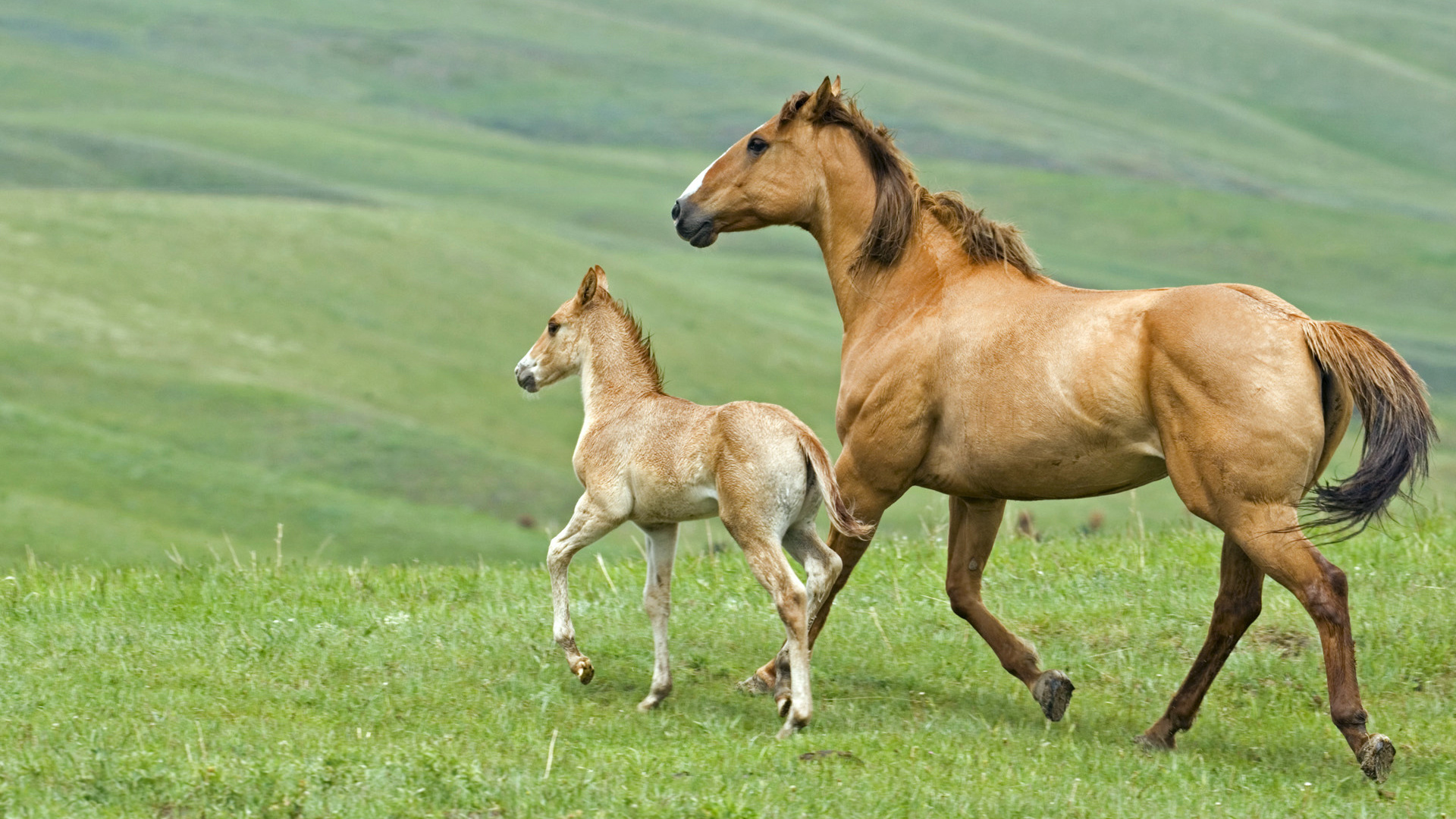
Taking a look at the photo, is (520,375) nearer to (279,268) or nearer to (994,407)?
(994,407)

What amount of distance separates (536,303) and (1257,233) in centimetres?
5206

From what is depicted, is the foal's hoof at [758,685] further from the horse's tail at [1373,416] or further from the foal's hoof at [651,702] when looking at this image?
the horse's tail at [1373,416]

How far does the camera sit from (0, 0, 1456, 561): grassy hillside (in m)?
36.8

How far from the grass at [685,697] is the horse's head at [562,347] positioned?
1458mm

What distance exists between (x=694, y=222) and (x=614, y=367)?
3.41 feet

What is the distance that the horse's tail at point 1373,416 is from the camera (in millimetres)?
6621

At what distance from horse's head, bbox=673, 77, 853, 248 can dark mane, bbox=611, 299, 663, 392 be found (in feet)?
2.16

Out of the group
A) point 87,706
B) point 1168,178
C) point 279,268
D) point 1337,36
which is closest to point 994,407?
point 87,706

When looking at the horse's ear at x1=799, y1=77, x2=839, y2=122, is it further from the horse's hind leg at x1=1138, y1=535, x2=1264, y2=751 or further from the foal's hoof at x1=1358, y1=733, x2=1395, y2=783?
the foal's hoof at x1=1358, y1=733, x2=1395, y2=783

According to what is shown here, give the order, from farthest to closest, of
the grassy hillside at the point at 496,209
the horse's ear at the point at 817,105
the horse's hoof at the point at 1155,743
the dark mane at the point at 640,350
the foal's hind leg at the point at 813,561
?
the grassy hillside at the point at 496,209
the horse's ear at the point at 817,105
the dark mane at the point at 640,350
the foal's hind leg at the point at 813,561
the horse's hoof at the point at 1155,743

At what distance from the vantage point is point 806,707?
694cm

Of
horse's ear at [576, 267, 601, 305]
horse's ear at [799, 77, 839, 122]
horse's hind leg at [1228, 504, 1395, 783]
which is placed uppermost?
horse's ear at [799, 77, 839, 122]

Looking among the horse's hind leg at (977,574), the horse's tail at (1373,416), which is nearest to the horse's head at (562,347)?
the horse's hind leg at (977,574)

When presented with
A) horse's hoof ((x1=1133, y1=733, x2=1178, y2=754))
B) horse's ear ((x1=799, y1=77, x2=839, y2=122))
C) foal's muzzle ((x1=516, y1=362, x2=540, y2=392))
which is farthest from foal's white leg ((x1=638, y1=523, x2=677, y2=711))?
horse's ear ((x1=799, y1=77, x2=839, y2=122))
